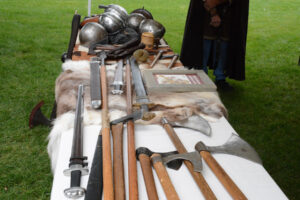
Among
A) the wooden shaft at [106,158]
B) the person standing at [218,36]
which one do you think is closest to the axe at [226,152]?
the wooden shaft at [106,158]

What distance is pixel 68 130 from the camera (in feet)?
4.36

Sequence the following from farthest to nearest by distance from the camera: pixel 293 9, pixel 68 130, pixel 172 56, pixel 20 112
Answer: pixel 293 9 < pixel 20 112 < pixel 172 56 < pixel 68 130

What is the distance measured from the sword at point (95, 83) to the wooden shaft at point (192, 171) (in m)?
0.39

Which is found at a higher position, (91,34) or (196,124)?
(91,34)

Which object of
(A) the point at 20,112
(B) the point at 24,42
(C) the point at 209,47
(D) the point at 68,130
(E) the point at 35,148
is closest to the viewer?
(D) the point at 68,130

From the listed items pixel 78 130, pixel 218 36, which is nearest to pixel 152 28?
pixel 218 36

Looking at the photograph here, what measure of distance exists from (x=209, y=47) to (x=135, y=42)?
4.63ft

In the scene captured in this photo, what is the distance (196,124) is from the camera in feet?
4.53

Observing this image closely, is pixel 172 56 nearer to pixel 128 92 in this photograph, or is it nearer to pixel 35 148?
pixel 128 92

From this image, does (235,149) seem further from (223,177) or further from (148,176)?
(148,176)

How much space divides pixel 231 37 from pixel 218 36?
0.51 ft

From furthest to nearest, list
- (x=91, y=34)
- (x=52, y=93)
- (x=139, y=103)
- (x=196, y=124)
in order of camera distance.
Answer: (x=52, y=93)
(x=91, y=34)
(x=139, y=103)
(x=196, y=124)

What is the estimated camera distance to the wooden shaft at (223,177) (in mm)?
962

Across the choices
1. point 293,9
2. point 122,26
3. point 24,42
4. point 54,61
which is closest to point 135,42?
point 122,26
